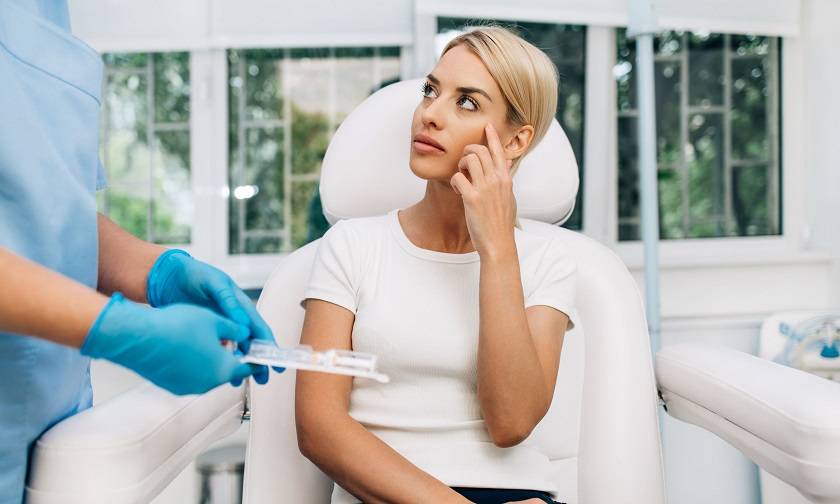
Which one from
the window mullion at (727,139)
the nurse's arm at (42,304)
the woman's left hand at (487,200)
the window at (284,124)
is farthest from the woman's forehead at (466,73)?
the window mullion at (727,139)

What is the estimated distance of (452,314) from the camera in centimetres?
113

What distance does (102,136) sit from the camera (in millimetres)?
2156

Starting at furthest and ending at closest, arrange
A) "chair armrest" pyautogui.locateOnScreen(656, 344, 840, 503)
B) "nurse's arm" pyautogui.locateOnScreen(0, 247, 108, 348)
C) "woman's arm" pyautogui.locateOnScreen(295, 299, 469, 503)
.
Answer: "woman's arm" pyautogui.locateOnScreen(295, 299, 469, 503) < "chair armrest" pyautogui.locateOnScreen(656, 344, 840, 503) < "nurse's arm" pyautogui.locateOnScreen(0, 247, 108, 348)

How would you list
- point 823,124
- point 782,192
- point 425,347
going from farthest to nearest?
point 782,192
point 823,124
point 425,347

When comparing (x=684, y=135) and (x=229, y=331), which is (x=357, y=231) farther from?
(x=684, y=135)

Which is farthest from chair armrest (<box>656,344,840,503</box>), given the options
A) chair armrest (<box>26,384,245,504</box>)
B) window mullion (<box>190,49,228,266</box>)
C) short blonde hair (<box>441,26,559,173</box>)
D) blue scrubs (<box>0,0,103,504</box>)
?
window mullion (<box>190,49,228,266</box>)

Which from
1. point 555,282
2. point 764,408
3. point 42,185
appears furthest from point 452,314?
point 42,185

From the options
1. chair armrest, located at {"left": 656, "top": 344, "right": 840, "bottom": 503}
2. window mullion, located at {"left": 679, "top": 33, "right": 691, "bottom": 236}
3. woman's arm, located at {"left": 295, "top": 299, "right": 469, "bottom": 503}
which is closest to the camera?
chair armrest, located at {"left": 656, "top": 344, "right": 840, "bottom": 503}

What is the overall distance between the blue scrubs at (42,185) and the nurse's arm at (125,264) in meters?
0.08

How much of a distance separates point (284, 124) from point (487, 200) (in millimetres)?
1223

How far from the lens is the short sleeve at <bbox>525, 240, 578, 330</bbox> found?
1149 mm

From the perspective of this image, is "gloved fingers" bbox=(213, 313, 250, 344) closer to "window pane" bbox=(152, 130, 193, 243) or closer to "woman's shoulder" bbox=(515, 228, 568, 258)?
"woman's shoulder" bbox=(515, 228, 568, 258)

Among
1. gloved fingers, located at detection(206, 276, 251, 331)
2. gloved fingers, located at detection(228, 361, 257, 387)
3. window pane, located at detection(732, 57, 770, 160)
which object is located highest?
window pane, located at detection(732, 57, 770, 160)

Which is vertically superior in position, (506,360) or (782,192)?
(782,192)
